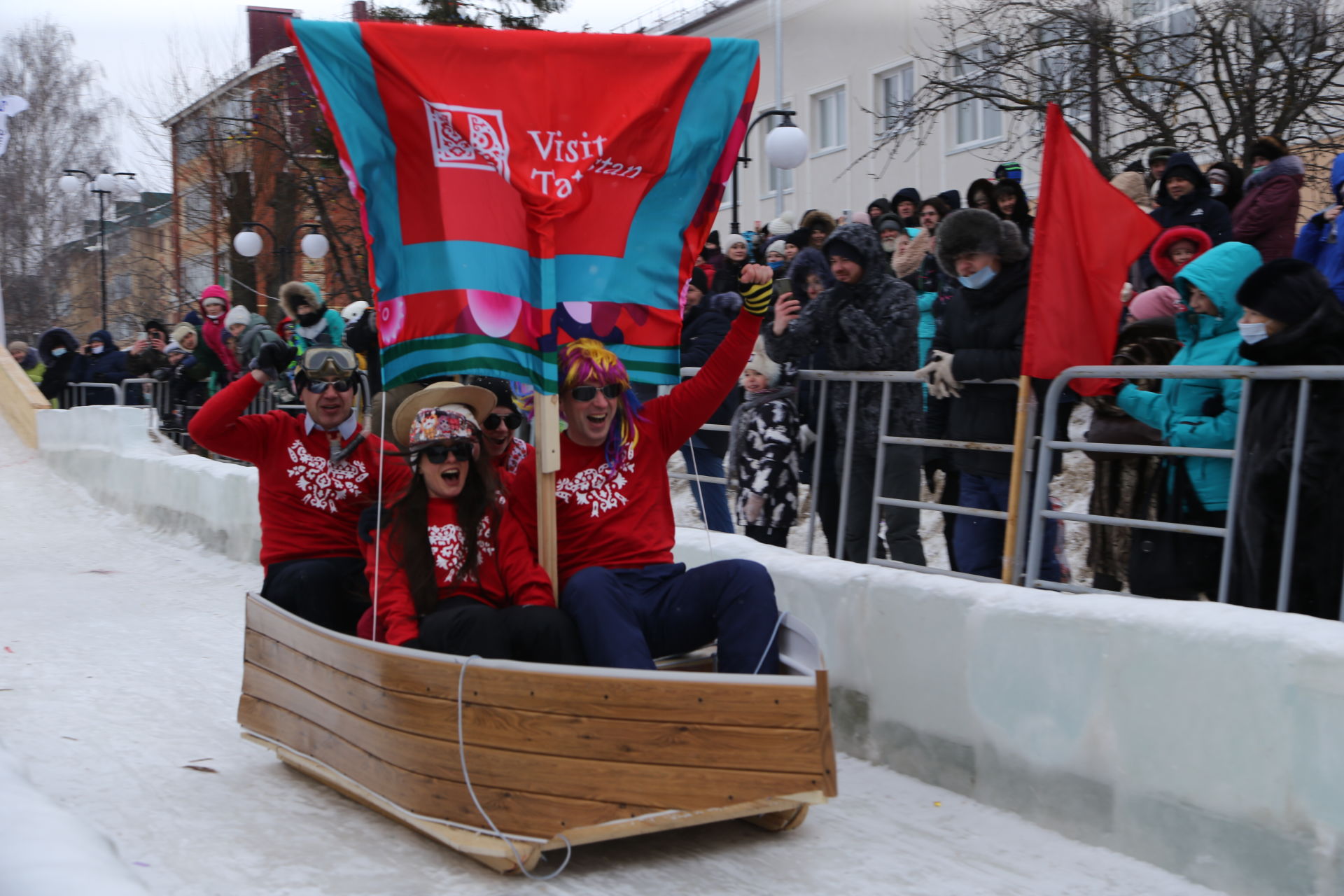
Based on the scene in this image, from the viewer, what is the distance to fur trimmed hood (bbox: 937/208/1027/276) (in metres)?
5.46

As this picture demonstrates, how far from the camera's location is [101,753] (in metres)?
5.20

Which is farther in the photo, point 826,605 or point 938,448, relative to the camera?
point 938,448

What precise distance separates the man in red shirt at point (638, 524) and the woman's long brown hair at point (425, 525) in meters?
0.16

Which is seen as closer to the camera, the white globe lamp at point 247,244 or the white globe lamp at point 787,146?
the white globe lamp at point 787,146

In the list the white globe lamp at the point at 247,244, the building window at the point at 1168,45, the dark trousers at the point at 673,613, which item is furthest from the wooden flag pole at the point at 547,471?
the white globe lamp at the point at 247,244

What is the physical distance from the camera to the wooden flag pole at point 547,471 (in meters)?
4.39

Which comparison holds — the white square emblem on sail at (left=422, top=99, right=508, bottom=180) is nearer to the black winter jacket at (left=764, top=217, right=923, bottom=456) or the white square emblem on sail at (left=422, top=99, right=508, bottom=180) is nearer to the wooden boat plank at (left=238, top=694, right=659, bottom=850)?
the black winter jacket at (left=764, top=217, right=923, bottom=456)

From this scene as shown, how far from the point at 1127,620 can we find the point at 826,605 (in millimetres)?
1450

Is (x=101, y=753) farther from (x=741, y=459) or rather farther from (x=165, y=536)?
(x=165, y=536)

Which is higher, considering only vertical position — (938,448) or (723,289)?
(723,289)

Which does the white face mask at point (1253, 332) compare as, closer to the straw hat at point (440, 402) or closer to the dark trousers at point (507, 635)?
the dark trousers at point (507, 635)

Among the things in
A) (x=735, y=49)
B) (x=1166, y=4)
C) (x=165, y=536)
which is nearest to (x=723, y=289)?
(x=735, y=49)

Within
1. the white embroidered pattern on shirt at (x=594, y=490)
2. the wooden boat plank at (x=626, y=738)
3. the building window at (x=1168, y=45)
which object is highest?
the building window at (x=1168, y=45)

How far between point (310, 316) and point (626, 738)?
19.0 feet
